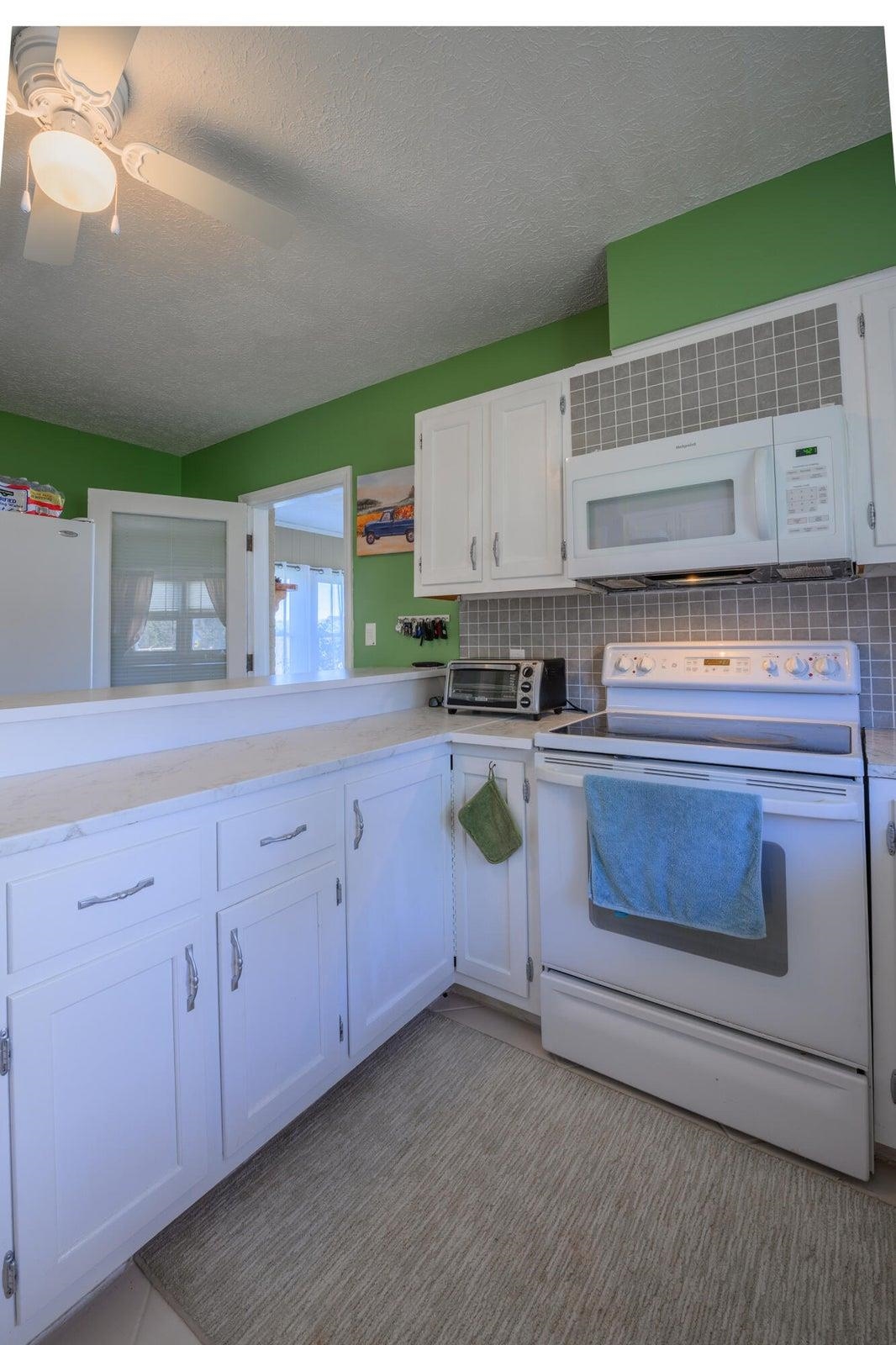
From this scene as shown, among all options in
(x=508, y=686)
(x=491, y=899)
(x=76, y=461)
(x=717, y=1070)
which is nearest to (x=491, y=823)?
(x=491, y=899)

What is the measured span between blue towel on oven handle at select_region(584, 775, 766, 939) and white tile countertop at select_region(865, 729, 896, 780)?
0.25 m

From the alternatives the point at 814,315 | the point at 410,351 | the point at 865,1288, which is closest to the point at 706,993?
the point at 865,1288

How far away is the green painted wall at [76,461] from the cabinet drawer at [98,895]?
3273 mm

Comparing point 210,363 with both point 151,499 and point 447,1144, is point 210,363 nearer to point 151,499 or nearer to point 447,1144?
point 151,499

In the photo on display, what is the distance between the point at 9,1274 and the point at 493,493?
2.28m

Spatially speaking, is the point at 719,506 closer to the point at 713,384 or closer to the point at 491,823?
the point at 713,384

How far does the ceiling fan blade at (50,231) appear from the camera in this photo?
1.52m

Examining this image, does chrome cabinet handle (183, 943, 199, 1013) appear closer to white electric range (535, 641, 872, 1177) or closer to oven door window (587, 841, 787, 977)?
white electric range (535, 641, 872, 1177)

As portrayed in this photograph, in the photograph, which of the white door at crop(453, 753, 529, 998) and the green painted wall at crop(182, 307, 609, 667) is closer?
the white door at crop(453, 753, 529, 998)

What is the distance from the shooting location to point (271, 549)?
4.02 m

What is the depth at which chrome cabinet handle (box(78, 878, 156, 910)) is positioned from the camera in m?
1.11

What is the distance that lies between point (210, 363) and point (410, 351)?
96cm

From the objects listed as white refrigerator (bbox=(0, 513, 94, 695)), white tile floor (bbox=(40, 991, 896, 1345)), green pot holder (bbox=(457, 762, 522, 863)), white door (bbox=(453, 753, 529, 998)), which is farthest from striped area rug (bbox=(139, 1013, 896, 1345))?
white refrigerator (bbox=(0, 513, 94, 695))

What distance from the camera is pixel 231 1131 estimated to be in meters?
1.35
